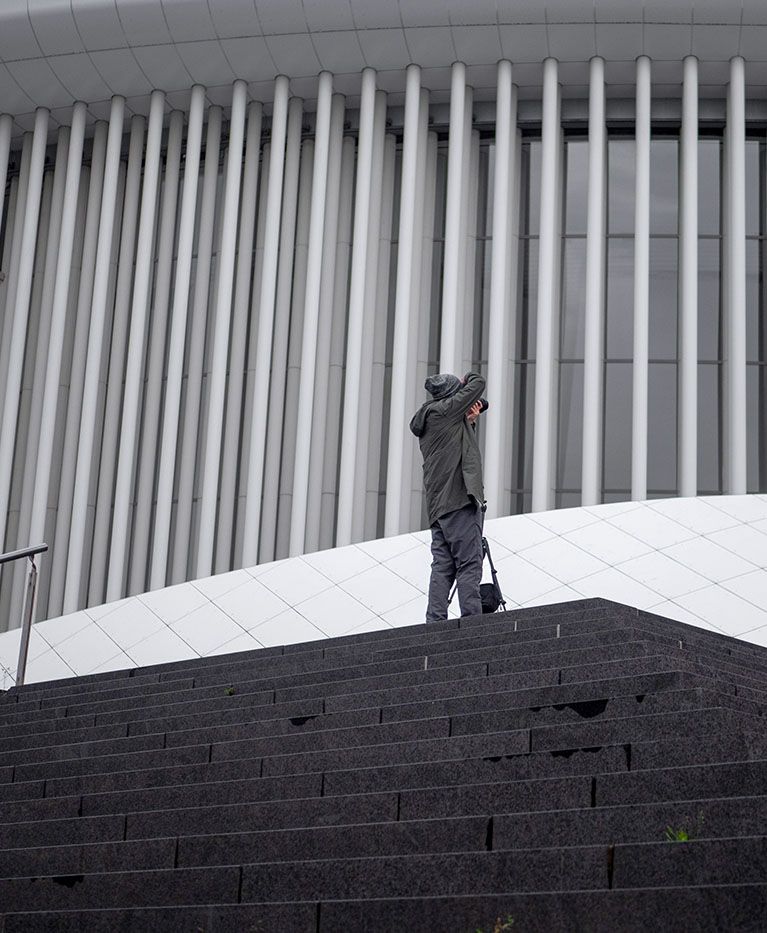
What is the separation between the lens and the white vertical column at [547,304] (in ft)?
59.8

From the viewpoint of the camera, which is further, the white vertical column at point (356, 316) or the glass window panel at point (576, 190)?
the glass window panel at point (576, 190)

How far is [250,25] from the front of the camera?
18781 mm

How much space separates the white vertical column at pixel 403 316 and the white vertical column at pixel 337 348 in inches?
31.0

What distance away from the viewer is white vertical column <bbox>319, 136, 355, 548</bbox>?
1947cm

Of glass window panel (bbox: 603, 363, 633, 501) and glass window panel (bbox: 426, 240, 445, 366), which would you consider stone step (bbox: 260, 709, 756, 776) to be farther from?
glass window panel (bbox: 426, 240, 445, 366)

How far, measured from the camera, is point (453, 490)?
9.70 m

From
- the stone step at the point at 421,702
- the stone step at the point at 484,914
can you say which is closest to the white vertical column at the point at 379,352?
the stone step at the point at 421,702

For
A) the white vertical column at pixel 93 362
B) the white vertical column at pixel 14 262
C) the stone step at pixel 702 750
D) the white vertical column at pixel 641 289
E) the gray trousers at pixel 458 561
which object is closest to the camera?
the stone step at pixel 702 750

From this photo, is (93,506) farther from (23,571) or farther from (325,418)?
(325,418)

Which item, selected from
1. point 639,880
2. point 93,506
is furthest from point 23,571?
point 639,880

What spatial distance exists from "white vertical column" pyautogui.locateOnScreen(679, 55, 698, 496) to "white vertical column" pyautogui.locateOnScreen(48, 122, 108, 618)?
7704 millimetres

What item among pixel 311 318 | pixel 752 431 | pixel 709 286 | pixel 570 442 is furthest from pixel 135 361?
pixel 752 431

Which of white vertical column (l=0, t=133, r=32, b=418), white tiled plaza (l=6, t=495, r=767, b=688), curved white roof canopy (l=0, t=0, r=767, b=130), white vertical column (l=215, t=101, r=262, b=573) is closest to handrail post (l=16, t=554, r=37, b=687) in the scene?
white tiled plaza (l=6, t=495, r=767, b=688)

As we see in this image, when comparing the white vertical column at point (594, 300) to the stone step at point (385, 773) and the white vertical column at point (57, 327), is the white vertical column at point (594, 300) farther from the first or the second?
the stone step at point (385, 773)
